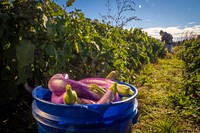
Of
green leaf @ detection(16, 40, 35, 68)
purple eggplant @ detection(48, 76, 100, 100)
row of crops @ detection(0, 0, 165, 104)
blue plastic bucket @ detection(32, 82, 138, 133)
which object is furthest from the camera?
row of crops @ detection(0, 0, 165, 104)

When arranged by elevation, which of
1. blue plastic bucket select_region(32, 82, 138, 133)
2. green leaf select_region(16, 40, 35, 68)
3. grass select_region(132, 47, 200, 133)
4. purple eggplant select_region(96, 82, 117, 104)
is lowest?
grass select_region(132, 47, 200, 133)

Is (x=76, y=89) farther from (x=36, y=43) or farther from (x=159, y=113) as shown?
(x=159, y=113)

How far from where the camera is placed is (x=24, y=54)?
167 centimetres

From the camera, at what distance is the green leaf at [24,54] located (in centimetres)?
166

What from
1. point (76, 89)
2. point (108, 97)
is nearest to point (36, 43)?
point (76, 89)

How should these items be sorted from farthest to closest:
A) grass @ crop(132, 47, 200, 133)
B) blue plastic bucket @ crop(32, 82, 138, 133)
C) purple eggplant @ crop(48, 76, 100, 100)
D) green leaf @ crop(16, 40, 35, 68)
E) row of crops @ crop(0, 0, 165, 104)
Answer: grass @ crop(132, 47, 200, 133) < row of crops @ crop(0, 0, 165, 104) < green leaf @ crop(16, 40, 35, 68) < purple eggplant @ crop(48, 76, 100, 100) < blue plastic bucket @ crop(32, 82, 138, 133)

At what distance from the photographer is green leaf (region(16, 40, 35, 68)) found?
1662 mm

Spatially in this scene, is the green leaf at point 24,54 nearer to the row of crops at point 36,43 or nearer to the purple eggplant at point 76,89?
the row of crops at point 36,43

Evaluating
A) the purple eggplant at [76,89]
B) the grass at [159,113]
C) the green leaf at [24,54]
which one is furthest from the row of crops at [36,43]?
the grass at [159,113]

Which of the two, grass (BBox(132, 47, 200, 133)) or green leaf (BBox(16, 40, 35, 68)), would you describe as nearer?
green leaf (BBox(16, 40, 35, 68))

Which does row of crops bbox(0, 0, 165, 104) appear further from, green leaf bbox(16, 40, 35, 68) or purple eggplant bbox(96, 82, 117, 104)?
purple eggplant bbox(96, 82, 117, 104)

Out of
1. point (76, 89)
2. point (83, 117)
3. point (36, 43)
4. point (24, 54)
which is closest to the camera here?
point (83, 117)

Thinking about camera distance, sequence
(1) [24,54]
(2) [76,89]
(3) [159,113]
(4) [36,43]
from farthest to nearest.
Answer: (3) [159,113], (4) [36,43], (1) [24,54], (2) [76,89]

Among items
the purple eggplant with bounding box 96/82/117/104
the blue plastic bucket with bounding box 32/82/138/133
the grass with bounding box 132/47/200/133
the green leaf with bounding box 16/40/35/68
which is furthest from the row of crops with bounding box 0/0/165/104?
the grass with bounding box 132/47/200/133
